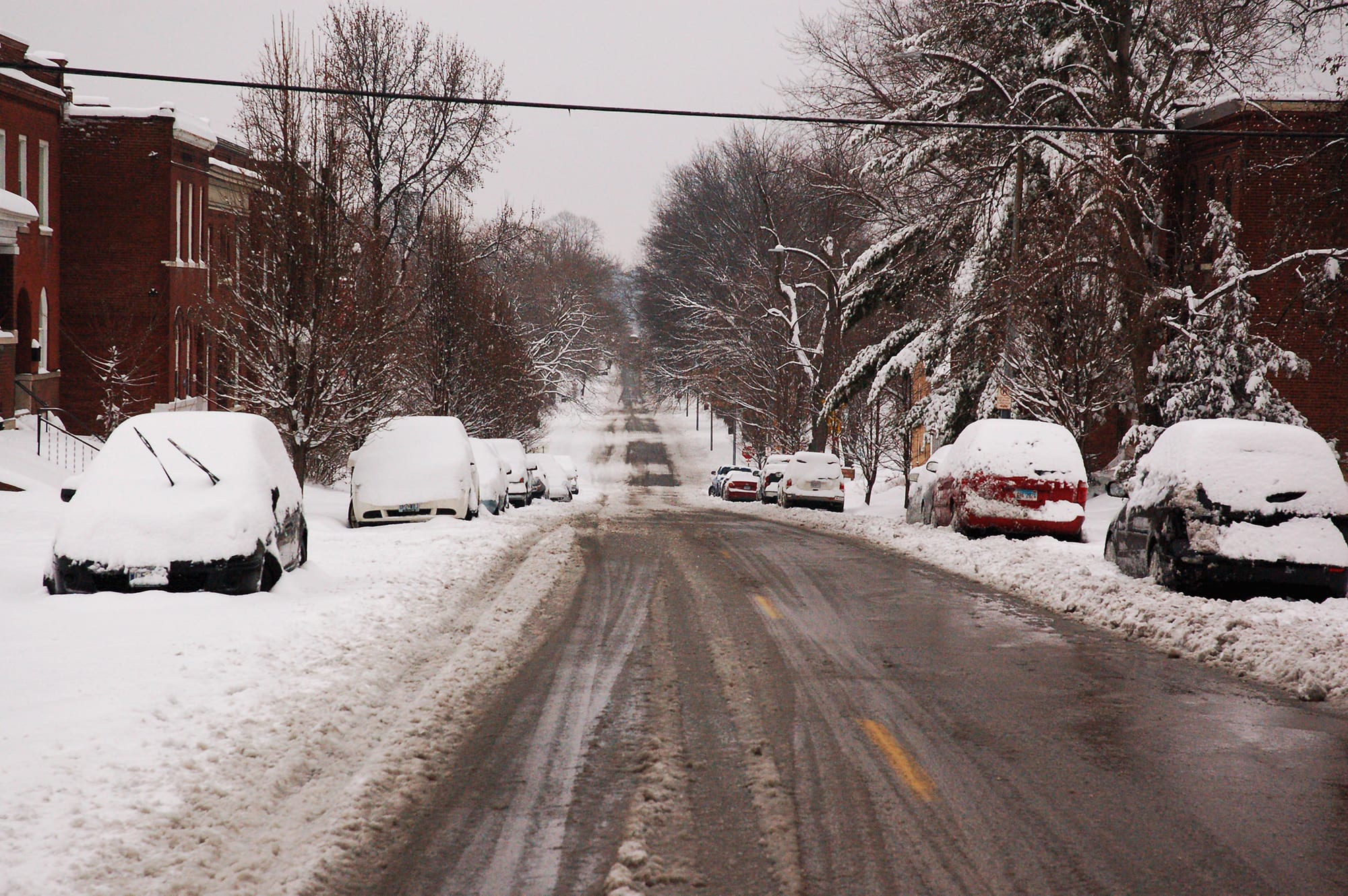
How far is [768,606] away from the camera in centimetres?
1205

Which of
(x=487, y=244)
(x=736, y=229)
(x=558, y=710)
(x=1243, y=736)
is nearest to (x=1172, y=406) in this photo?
(x=1243, y=736)

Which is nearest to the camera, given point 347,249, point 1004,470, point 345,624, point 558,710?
point 558,710

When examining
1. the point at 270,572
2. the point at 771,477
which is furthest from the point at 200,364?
the point at 270,572

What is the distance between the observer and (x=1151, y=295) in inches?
904

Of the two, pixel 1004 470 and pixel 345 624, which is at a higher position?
pixel 1004 470

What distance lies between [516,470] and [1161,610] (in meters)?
22.7

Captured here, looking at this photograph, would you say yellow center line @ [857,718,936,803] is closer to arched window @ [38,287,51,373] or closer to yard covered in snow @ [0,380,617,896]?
yard covered in snow @ [0,380,617,896]

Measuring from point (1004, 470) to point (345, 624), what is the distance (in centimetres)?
1123

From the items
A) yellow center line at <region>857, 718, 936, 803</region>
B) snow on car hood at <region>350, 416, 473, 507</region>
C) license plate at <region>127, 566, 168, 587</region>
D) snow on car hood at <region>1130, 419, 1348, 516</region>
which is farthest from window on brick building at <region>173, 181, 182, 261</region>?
yellow center line at <region>857, 718, 936, 803</region>

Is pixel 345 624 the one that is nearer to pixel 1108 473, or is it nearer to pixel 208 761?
pixel 208 761

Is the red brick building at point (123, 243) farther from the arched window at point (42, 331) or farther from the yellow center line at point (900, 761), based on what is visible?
the yellow center line at point (900, 761)

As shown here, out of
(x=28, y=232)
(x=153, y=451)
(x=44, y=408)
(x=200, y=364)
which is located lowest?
(x=153, y=451)

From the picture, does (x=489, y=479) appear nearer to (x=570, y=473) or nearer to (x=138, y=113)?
(x=138, y=113)

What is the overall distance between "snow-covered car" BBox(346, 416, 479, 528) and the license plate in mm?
9467
